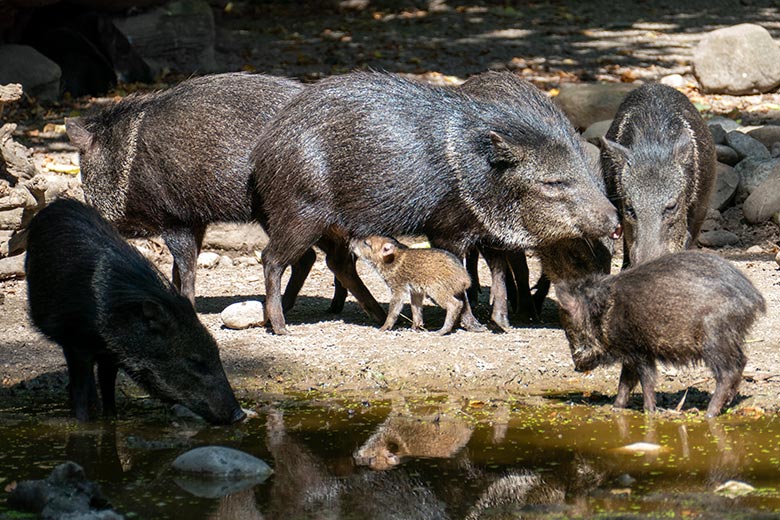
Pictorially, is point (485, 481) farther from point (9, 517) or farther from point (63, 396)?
point (63, 396)

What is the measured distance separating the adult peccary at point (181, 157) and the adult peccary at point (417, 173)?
0.25m

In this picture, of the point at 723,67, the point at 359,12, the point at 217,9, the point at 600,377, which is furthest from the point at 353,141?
the point at 359,12

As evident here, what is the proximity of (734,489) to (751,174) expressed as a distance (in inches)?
246

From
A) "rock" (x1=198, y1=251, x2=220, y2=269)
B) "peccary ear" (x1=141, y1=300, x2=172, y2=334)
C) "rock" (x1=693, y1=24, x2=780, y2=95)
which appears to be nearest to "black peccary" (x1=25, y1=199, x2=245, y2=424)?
"peccary ear" (x1=141, y1=300, x2=172, y2=334)

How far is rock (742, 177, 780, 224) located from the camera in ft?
32.6

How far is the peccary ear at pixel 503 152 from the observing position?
7188mm

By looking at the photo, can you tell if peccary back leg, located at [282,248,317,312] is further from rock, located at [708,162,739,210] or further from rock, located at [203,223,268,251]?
rock, located at [708,162,739,210]

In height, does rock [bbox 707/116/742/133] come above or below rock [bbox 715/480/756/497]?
below

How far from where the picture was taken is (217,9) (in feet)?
49.0

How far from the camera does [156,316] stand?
19.3 ft

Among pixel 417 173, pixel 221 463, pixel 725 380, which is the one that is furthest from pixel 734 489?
pixel 417 173

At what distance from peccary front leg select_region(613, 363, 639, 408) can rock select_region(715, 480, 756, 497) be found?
134 centimetres

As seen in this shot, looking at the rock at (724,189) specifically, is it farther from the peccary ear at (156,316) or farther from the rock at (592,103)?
the peccary ear at (156,316)

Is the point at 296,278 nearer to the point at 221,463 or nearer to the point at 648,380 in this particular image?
the point at 648,380
